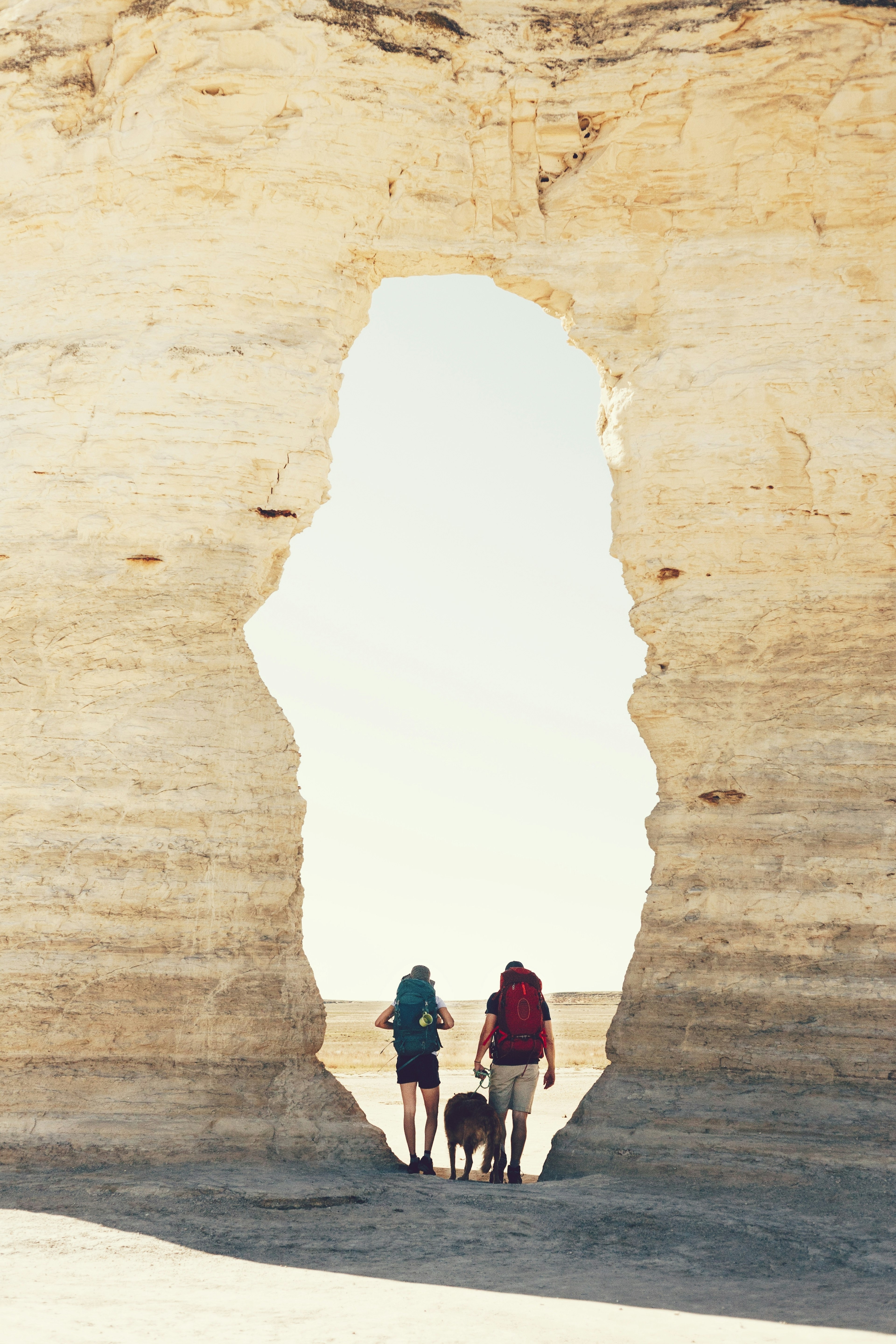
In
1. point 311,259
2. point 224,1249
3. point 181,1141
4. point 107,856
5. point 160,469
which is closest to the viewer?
point 224,1249

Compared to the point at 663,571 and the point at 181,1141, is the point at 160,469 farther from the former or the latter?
the point at 181,1141

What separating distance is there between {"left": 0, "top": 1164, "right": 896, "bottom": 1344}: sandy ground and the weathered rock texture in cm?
63

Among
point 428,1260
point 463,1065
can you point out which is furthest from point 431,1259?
point 463,1065

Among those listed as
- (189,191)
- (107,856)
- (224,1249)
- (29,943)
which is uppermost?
(189,191)

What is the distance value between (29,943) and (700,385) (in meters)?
6.47

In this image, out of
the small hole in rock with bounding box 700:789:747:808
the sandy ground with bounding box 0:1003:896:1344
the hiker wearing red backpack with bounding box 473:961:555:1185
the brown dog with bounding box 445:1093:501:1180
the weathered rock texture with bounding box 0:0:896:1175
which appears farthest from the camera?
the small hole in rock with bounding box 700:789:747:808

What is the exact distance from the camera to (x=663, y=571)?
32.5 feet

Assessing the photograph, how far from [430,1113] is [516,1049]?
2.68 feet

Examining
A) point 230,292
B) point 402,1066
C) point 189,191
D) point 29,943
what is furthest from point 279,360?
point 402,1066

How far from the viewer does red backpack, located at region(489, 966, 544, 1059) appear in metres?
8.66

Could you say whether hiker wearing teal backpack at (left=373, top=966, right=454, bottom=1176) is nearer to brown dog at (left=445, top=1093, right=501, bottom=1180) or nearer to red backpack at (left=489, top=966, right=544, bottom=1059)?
brown dog at (left=445, top=1093, right=501, bottom=1180)

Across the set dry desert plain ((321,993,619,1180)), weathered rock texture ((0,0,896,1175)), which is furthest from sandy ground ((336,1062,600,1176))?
weathered rock texture ((0,0,896,1175))

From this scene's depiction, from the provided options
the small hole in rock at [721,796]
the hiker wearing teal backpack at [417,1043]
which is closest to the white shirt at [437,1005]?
the hiker wearing teal backpack at [417,1043]

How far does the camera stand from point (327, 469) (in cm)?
995
